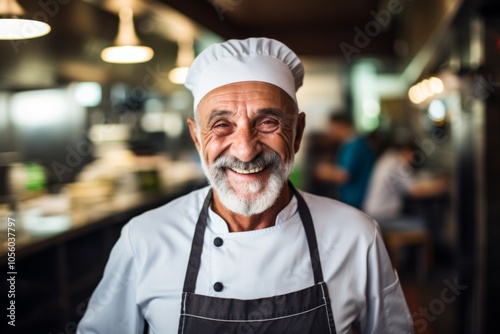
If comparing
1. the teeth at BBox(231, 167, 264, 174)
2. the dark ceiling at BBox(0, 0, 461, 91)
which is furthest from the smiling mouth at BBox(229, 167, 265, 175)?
the dark ceiling at BBox(0, 0, 461, 91)

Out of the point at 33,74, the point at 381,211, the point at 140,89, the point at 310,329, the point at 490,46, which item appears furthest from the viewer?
the point at 140,89

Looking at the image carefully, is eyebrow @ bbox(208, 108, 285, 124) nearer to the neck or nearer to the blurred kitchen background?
the neck

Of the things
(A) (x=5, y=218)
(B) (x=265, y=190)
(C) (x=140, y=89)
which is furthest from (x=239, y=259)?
(C) (x=140, y=89)

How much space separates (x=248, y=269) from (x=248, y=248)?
69mm

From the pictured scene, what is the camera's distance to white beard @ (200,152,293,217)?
169 cm

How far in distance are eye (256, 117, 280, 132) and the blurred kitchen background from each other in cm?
161

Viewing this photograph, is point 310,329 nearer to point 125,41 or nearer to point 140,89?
point 125,41

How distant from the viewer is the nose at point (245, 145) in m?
1.64

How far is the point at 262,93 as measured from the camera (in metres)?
1.70

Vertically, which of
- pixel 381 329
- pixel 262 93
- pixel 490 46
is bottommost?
→ pixel 381 329

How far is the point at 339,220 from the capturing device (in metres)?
1.82

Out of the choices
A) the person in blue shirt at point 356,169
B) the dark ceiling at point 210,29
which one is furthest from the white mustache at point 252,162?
the person in blue shirt at point 356,169

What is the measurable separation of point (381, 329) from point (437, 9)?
436cm

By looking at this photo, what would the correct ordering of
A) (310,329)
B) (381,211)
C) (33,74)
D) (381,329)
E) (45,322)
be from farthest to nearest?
(381,211), (33,74), (45,322), (381,329), (310,329)
